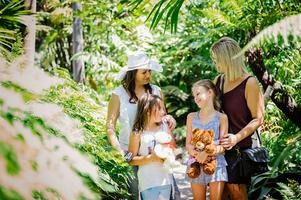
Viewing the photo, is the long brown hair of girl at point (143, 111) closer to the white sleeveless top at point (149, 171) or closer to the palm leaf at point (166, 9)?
the white sleeveless top at point (149, 171)

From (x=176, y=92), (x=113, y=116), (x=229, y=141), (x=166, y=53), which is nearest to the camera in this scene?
(x=229, y=141)

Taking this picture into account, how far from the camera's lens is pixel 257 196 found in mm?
3518

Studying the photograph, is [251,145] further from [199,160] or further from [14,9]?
[14,9]

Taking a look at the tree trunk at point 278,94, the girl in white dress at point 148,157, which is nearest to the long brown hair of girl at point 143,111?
the girl in white dress at point 148,157

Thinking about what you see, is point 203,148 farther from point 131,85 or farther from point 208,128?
point 131,85

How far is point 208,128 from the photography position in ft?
9.65

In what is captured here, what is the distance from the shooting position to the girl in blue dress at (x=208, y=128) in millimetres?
2836

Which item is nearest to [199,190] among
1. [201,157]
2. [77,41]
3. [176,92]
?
[201,157]

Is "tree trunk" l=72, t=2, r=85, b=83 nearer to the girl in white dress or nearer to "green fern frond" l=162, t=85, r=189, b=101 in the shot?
"green fern frond" l=162, t=85, r=189, b=101

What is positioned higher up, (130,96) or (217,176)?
(130,96)

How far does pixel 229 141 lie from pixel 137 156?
23.6 inches

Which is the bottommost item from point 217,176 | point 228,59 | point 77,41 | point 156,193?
point 156,193

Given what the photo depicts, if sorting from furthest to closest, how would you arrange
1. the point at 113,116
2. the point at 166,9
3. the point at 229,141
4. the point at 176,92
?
the point at 176,92, the point at 113,116, the point at 229,141, the point at 166,9

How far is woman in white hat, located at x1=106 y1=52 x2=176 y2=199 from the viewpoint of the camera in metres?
2.96
